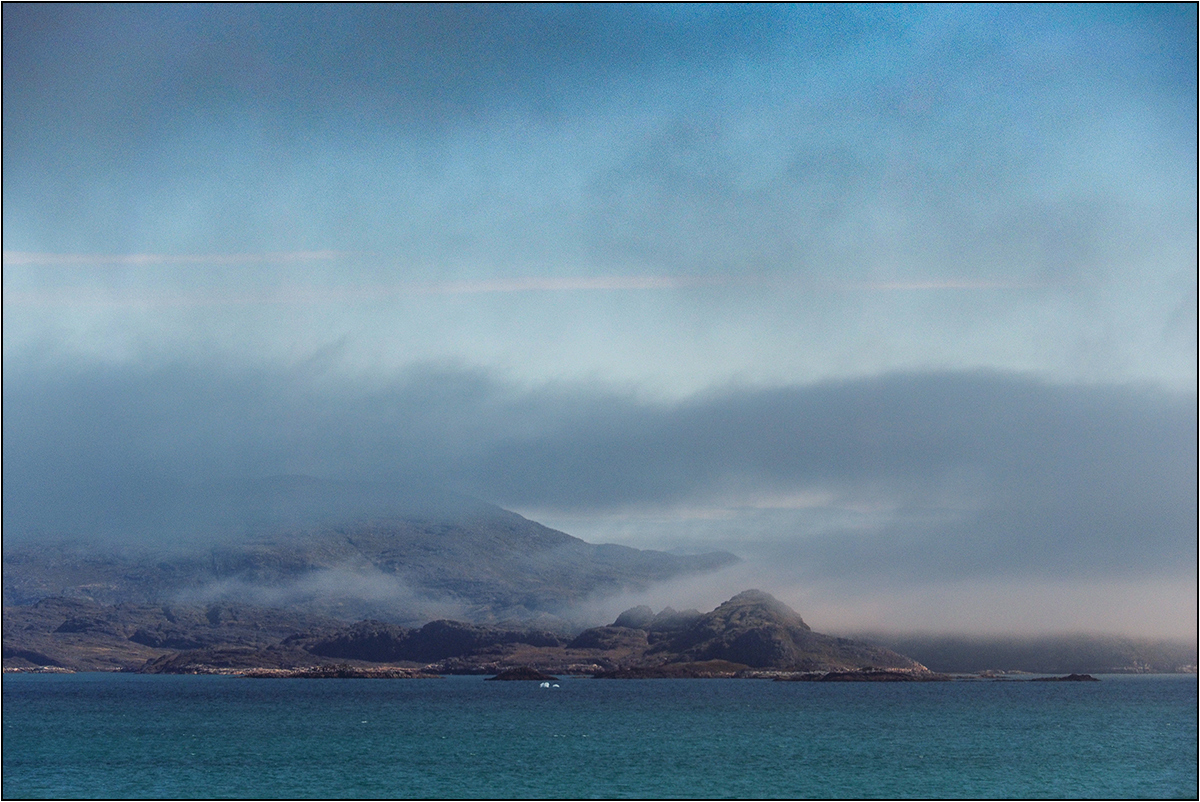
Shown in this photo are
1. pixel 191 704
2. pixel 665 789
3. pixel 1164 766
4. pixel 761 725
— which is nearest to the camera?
pixel 665 789

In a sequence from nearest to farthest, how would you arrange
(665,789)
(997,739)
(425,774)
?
(665,789) < (425,774) < (997,739)

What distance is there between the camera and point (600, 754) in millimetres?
103438

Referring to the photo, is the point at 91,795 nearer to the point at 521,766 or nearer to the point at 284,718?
the point at 521,766

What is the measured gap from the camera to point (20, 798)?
77.6 metres

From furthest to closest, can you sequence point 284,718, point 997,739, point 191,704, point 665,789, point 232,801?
point 191,704
point 284,718
point 997,739
point 665,789
point 232,801

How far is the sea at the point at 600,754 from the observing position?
269 ft

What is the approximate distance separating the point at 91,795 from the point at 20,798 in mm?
4530

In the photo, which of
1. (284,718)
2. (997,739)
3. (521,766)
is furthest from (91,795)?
(997,739)

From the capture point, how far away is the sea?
269 ft

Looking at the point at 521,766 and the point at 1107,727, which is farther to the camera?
the point at 1107,727

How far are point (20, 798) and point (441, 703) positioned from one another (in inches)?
4922

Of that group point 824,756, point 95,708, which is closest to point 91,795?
point 824,756

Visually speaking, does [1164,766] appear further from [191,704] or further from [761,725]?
[191,704]

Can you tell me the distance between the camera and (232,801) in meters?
75.1
